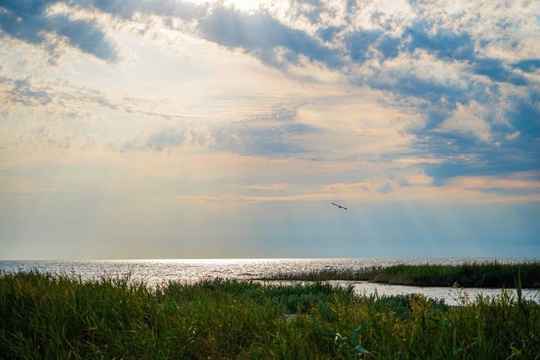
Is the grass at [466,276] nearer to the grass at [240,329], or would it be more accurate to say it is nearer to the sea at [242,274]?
the sea at [242,274]

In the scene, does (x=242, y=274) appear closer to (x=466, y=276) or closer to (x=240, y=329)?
(x=466, y=276)

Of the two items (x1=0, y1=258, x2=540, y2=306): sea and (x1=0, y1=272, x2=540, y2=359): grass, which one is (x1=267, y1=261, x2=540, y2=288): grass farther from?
(x1=0, y1=272, x2=540, y2=359): grass

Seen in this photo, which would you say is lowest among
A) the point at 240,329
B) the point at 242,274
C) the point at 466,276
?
the point at 242,274

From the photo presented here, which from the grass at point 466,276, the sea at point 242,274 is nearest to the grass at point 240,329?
the sea at point 242,274

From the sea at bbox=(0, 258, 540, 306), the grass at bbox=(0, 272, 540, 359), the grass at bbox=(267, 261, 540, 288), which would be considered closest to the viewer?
the grass at bbox=(0, 272, 540, 359)

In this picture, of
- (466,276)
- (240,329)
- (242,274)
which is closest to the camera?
(240,329)

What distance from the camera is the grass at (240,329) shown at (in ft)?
19.0

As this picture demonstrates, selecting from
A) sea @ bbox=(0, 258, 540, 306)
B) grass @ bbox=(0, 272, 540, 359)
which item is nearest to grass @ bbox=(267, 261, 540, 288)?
sea @ bbox=(0, 258, 540, 306)

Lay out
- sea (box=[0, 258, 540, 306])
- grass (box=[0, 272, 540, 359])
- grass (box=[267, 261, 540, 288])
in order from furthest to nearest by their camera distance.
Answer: grass (box=[267, 261, 540, 288]) < sea (box=[0, 258, 540, 306]) < grass (box=[0, 272, 540, 359])

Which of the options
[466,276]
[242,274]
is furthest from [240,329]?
[242,274]

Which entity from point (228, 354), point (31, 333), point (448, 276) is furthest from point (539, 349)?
point (448, 276)

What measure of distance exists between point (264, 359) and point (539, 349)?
2.85 meters

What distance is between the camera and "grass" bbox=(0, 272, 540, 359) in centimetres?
579

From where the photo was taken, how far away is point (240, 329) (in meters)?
7.87
